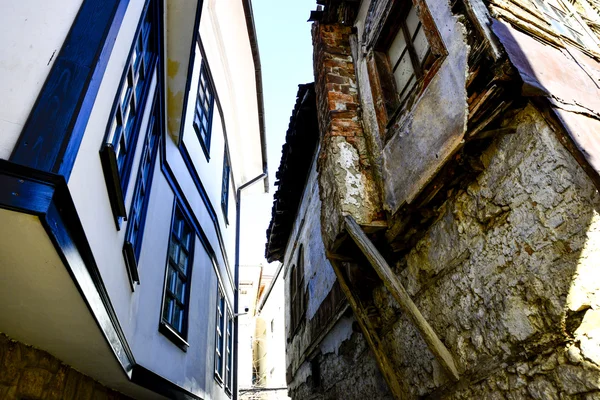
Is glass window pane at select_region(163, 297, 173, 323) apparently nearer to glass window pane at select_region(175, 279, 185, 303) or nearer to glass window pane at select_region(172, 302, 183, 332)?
glass window pane at select_region(172, 302, 183, 332)

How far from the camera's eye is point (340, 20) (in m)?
4.97

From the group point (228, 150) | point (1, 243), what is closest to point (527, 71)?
point (1, 243)

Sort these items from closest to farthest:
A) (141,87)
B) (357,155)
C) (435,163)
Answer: (435,163), (141,87), (357,155)

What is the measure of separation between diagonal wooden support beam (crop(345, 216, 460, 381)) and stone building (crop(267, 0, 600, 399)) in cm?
1

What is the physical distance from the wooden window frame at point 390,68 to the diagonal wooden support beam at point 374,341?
1484 mm

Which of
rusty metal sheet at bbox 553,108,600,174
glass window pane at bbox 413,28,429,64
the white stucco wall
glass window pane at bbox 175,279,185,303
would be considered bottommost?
rusty metal sheet at bbox 553,108,600,174

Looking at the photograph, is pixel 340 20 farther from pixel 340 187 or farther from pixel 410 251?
pixel 410 251

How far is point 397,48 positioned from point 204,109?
166 inches

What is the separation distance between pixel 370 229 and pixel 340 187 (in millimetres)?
481

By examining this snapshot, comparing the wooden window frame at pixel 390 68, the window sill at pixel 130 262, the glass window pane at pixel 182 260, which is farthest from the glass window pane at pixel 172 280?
the wooden window frame at pixel 390 68

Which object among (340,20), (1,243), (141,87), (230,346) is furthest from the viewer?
(230,346)

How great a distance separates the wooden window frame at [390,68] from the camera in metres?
3.07

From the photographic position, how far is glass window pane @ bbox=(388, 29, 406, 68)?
3.93 metres

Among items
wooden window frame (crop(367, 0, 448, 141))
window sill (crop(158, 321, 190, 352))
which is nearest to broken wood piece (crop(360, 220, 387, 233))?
wooden window frame (crop(367, 0, 448, 141))
